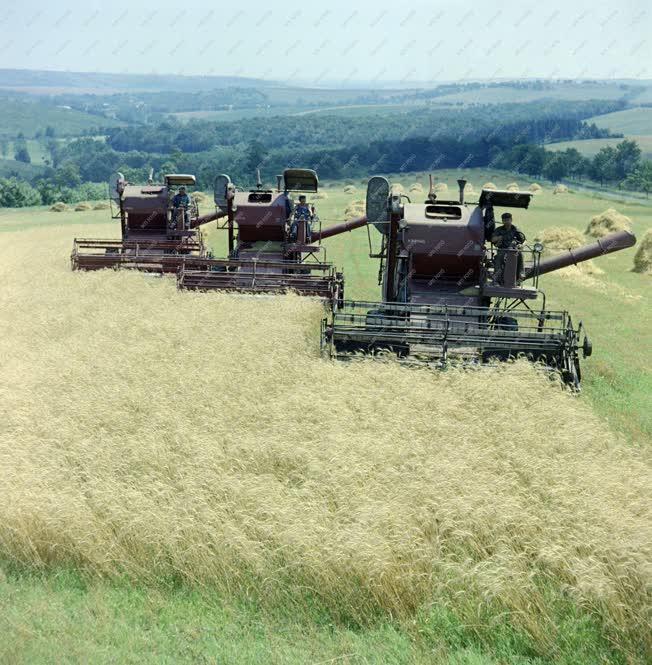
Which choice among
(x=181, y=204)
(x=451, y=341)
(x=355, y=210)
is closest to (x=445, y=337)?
(x=451, y=341)

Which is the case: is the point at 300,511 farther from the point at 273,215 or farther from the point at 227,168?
the point at 227,168

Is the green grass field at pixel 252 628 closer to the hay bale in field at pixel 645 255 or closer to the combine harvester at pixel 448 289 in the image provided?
the combine harvester at pixel 448 289

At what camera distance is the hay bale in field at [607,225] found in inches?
1395

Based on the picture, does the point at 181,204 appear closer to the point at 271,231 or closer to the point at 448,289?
the point at 271,231

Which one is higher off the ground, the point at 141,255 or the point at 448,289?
the point at 448,289

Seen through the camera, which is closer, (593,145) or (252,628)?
(252,628)

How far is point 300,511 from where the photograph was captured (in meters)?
7.41

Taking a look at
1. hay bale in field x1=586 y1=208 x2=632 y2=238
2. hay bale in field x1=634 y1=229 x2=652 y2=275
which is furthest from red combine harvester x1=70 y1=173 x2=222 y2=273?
hay bale in field x1=586 y1=208 x2=632 y2=238

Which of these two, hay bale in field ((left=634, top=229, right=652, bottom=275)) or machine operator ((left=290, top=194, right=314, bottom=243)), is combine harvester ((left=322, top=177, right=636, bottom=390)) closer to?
machine operator ((left=290, top=194, right=314, bottom=243))

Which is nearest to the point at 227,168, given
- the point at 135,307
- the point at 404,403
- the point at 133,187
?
the point at 133,187

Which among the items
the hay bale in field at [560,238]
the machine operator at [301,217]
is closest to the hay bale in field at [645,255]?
the hay bale in field at [560,238]

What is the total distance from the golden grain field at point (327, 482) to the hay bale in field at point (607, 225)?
25890 millimetres

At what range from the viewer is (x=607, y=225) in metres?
35.7

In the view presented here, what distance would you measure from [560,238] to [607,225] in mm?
5005
